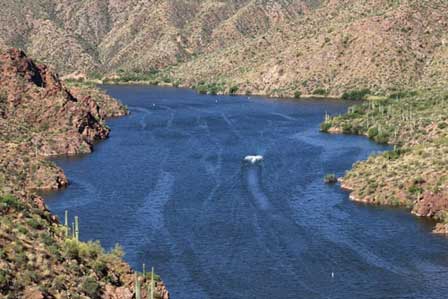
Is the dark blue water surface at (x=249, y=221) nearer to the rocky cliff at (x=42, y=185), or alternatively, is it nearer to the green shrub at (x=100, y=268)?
the rocky cliff at (x=42, y=185)

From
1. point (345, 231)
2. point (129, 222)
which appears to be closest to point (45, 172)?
point (129, 222)

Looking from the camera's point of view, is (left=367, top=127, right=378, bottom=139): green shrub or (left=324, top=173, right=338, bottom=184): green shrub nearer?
(left=324, top=173, right=338, bottom=184): green shrub

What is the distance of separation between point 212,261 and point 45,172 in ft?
129

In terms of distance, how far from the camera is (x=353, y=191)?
106812mm

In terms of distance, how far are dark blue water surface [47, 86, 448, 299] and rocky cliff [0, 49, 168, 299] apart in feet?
21.2

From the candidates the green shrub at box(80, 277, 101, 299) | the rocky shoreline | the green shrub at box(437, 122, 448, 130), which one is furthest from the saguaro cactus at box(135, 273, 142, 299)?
the green shrub at box(437, 122, 448, 130)

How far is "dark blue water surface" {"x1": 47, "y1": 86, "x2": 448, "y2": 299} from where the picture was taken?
76500 millimetres

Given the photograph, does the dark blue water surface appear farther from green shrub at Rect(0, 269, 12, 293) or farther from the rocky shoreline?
green shrub at Rect(0, 269, 12, 293)

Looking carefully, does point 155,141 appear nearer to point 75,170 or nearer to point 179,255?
point 75,170

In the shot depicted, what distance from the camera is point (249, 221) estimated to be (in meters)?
94.9

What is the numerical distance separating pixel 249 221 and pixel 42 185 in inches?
1196

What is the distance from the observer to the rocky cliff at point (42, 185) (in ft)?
186

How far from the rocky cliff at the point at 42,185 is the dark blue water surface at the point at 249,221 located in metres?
6.45

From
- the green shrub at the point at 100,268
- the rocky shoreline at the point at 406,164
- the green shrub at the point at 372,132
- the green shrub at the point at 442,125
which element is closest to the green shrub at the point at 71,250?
the green shrub at the point at 100,268
